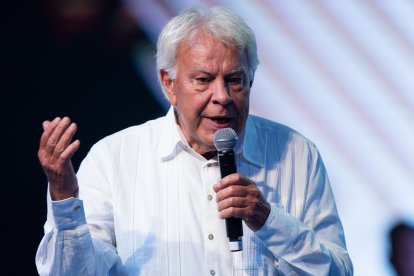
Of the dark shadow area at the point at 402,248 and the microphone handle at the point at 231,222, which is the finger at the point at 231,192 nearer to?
the microphone handle at the point at 231,222

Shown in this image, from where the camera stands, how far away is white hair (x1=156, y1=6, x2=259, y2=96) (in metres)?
2.57

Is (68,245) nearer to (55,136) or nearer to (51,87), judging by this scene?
(55,136)

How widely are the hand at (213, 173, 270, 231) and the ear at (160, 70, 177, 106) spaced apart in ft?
1.91

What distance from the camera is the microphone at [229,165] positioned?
219 centimetres

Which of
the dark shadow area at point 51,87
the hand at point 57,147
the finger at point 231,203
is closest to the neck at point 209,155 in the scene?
the finger at point 231,203

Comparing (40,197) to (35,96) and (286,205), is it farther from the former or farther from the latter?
(286,205)

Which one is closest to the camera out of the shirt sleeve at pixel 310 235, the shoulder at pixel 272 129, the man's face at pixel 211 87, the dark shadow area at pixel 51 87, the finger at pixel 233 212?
the finger at pixel 233 212

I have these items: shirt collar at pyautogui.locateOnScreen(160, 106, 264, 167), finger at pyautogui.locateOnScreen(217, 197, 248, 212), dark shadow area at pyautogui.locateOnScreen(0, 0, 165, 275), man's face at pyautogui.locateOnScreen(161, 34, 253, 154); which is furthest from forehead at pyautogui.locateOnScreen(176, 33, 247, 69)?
dark shadow area at pyautogui.locateOnScreen(0, 0, 165, 275)

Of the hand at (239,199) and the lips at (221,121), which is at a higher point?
the lips at (221,121)

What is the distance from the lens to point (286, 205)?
267cm

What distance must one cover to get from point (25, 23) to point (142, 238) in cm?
127

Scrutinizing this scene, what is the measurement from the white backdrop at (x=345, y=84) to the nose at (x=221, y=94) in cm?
92

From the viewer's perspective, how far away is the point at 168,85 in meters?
2.77

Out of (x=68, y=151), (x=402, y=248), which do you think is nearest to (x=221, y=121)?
(x=68, y=151)
